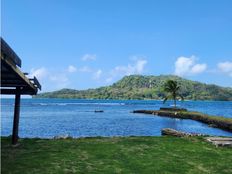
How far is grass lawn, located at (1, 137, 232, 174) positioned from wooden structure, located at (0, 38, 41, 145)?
3.22m

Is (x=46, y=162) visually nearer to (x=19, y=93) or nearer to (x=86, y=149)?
(x=86, y=149)

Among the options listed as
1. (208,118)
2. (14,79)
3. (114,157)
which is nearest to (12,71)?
(14,79)

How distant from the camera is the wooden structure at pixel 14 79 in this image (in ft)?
40.9

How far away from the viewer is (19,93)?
23609 mm

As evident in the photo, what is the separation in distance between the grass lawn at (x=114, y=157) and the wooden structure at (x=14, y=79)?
322 cm

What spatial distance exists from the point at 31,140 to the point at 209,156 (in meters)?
11.7

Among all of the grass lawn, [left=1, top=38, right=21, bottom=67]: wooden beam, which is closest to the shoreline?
the grass lawn

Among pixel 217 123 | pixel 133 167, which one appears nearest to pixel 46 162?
pixel 133 167

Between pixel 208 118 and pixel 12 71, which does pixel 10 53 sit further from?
pixel 208 118

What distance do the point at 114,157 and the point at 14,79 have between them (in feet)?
21.2

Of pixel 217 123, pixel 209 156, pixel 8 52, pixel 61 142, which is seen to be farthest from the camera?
pixel 217 123

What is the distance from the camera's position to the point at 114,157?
2014 cm

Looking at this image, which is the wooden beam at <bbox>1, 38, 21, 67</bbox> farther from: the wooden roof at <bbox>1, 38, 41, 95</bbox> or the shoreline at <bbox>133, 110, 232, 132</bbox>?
the shoreline at <bbox>133, 110, 232, 132</bbox>

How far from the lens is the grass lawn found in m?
17.4
